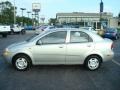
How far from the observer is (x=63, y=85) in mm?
7520

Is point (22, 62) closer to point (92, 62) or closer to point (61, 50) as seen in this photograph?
point (61, 50)

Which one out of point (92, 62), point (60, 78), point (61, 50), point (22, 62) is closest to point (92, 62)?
point (92, 62)

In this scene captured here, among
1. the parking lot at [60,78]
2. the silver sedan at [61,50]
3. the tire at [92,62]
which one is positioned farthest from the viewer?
the tire at [92,62]

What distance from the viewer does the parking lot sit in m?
7.41

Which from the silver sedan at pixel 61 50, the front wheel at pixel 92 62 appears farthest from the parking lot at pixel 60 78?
the silver sedan at pixel 61 50

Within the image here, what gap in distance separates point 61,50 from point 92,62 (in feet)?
3.97

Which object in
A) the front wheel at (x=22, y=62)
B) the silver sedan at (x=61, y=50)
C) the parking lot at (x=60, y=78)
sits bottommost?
the parking lot at (x=60, y=78)

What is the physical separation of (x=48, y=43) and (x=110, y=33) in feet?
78.2

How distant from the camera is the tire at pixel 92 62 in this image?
9.74m

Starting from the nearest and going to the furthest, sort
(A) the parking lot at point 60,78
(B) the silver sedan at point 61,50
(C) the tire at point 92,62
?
(A) the parking lot at point 60,78 → (B) the silver sedan at point 61,50 → (C) the tire at point 92,62

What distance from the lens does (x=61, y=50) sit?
376 inches

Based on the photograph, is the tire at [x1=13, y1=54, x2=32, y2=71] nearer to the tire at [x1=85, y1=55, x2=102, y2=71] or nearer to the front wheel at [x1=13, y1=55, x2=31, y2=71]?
the front wheel at [x1=13, y1=55, x2=31, y2=71]

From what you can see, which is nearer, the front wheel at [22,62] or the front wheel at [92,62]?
the front wheel at [22,62]

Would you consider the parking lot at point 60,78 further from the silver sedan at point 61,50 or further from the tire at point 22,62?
the silver sedan at point 61,50
